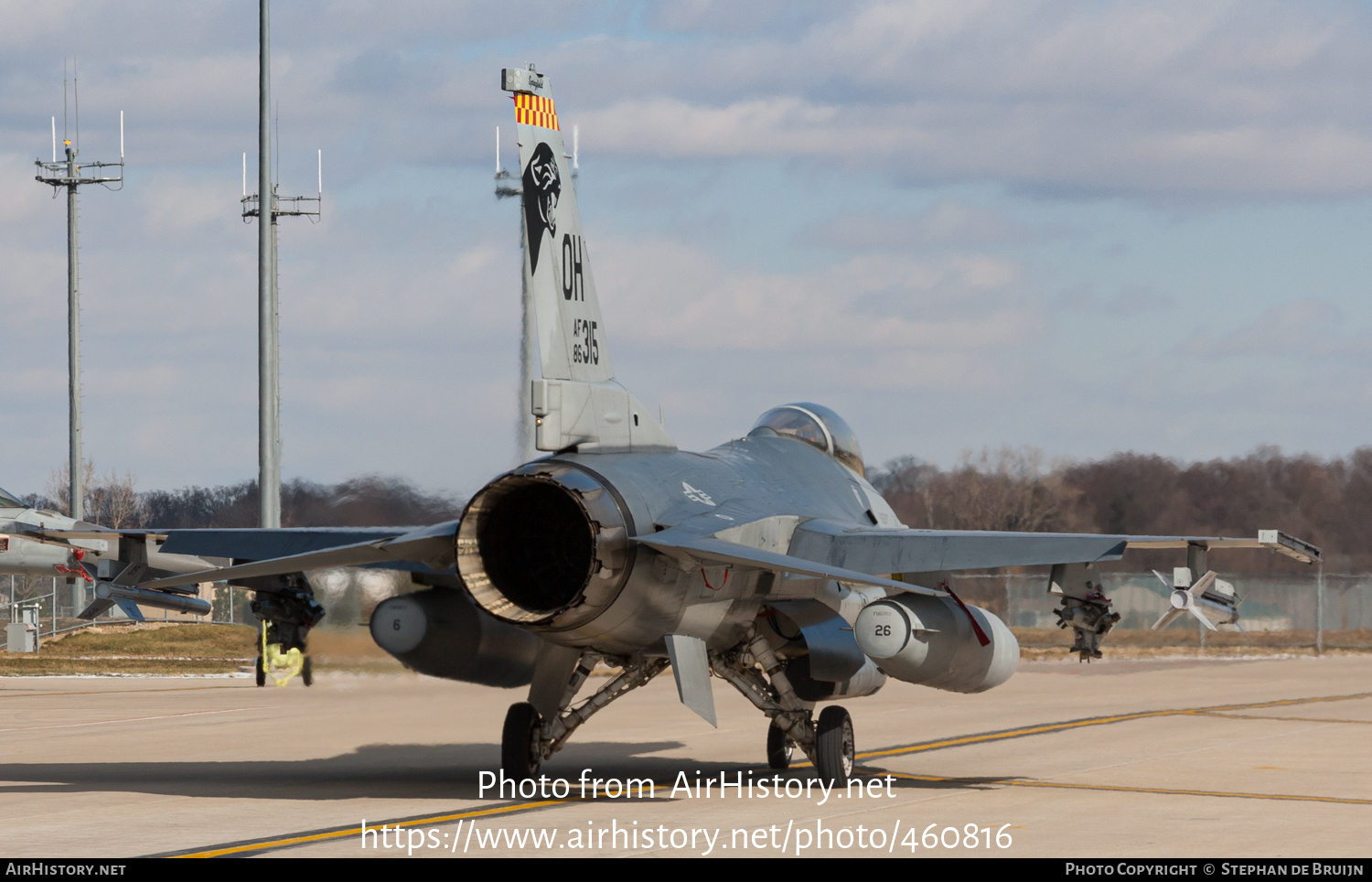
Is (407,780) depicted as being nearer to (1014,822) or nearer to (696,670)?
(696,670)

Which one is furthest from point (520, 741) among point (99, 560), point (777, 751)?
point (99, 560)

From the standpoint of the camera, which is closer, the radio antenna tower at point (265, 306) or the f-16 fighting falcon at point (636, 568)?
the f-16 fighting falcon at point (636, 568)

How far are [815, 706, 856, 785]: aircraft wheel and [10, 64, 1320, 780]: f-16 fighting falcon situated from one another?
0.06 ft

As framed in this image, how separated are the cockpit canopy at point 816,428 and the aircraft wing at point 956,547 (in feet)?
7.43

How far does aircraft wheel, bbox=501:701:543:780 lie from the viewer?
50.0ft

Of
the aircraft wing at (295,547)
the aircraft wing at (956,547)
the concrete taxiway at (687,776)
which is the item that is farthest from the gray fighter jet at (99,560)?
the aircraft wing at (956,547)

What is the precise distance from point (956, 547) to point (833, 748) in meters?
2.23

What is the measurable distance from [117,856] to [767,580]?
6.61 m

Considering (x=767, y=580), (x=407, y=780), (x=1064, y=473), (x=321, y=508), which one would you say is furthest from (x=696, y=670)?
(x=1064, y=473)

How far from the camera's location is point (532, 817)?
13203mm

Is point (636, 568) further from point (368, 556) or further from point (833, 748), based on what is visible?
point (833, 748)

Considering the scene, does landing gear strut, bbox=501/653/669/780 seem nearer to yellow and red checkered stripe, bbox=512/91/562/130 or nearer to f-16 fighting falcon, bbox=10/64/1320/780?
f-16 fighting falcon, bbox=10/64/1320/780

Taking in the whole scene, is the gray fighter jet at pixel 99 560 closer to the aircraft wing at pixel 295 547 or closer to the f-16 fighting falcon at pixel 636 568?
the aircraft wing at pixel 295 547

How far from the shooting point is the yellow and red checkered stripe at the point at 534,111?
47.8 ft
